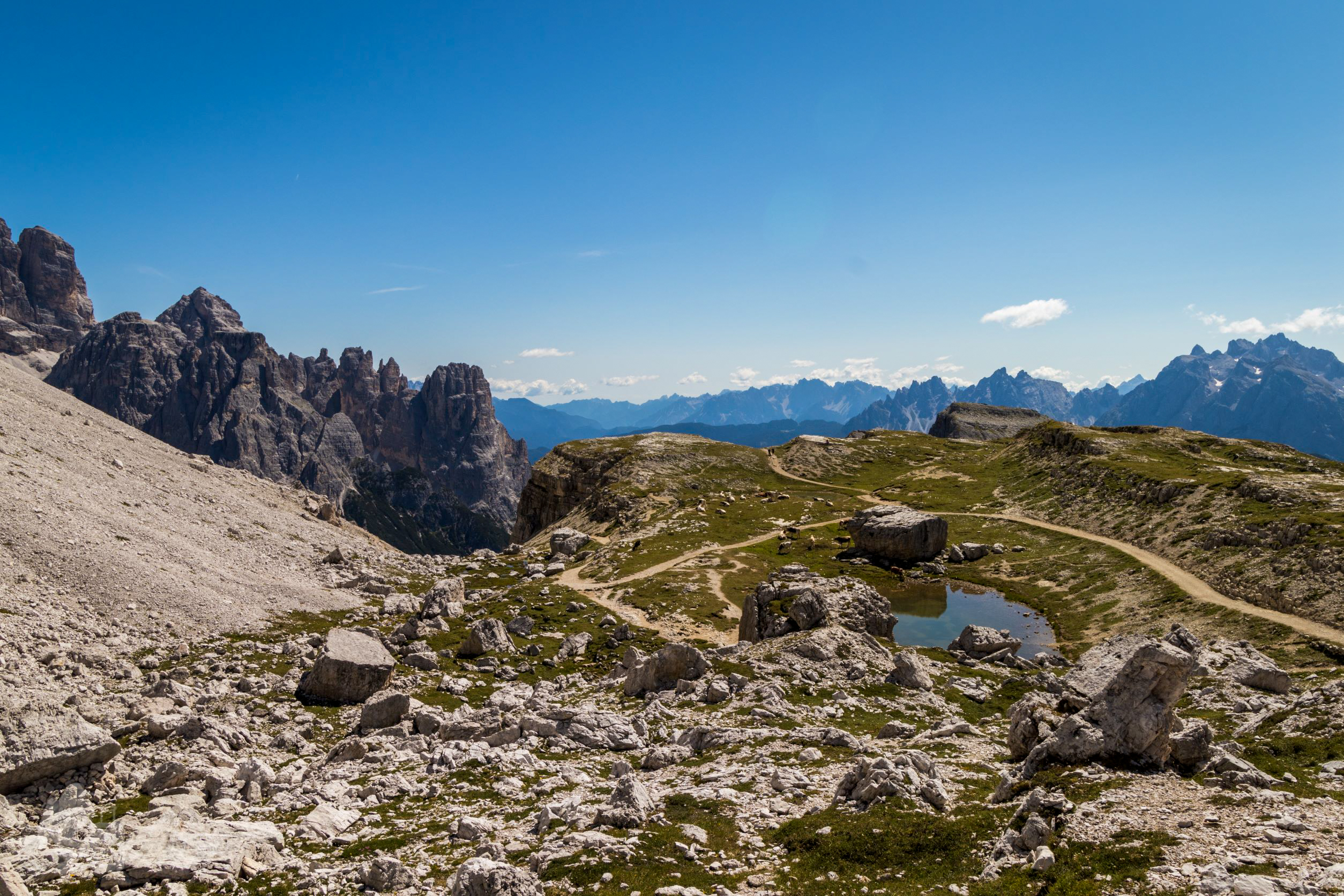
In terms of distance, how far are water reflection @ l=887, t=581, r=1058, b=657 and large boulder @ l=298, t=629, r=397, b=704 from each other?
2111 inches

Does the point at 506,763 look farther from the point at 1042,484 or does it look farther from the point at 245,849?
the point at 1042,484

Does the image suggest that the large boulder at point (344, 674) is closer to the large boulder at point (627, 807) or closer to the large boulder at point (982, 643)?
the large boulder at point (627, 807)

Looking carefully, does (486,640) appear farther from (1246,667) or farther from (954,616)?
(954,616)

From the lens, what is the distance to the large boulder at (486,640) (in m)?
53.6

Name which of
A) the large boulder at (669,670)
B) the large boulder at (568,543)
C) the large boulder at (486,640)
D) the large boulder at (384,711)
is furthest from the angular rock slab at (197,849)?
the large boulder at (568,543)

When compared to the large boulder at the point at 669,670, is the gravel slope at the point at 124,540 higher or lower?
higher

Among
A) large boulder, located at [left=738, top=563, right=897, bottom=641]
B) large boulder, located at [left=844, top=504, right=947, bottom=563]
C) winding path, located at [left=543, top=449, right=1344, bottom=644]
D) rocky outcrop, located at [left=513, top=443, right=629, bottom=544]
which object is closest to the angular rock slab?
large boulder, located at [left=738, top=563, right=897, bottom=641]

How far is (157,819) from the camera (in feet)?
80.2

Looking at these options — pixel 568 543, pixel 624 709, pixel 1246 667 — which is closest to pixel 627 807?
pixel 624 709

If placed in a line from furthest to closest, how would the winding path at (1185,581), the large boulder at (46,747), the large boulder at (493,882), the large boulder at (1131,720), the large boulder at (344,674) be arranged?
1. the winding path at (1185,581)
2. the large boulder at (344,674)
3. the large boulder at (1131,720)
4. the large boulder at (46,747)
5. the large boulder at (493,882)

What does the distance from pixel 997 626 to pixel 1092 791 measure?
6272 cm

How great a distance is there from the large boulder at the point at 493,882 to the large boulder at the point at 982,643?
51694mm

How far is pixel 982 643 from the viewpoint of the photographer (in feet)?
200

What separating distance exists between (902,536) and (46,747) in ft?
345
